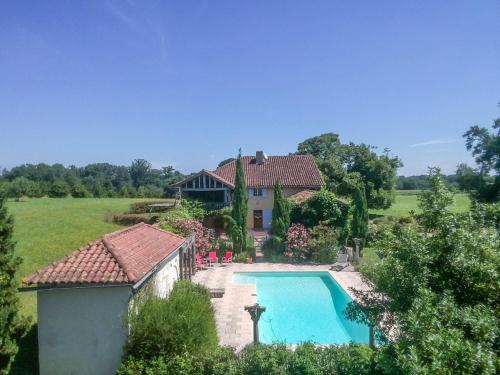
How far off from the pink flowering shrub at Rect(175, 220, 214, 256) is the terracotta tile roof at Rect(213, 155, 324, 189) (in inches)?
465

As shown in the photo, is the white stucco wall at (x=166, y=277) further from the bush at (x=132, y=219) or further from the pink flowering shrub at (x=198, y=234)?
the bush at (x=132, y=219)

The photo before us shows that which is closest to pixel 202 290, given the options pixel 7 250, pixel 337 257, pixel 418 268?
pixel 7 250

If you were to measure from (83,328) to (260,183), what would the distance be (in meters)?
28.4

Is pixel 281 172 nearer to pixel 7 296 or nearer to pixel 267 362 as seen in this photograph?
pixel 267 362

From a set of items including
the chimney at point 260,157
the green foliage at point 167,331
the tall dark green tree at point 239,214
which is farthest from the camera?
the chimney at point 260,157

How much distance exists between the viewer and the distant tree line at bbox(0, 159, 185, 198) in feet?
196

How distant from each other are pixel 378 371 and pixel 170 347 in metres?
5.26

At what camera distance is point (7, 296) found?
9.20 metres

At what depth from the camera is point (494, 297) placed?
6133mm

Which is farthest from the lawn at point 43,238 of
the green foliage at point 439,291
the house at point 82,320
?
the green foliage at point 439,291

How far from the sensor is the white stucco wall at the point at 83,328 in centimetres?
977

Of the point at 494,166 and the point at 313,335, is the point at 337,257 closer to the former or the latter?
the point at 313,335

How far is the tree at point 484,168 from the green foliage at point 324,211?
15.6 meters

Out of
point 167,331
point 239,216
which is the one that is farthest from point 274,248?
point 167,331
